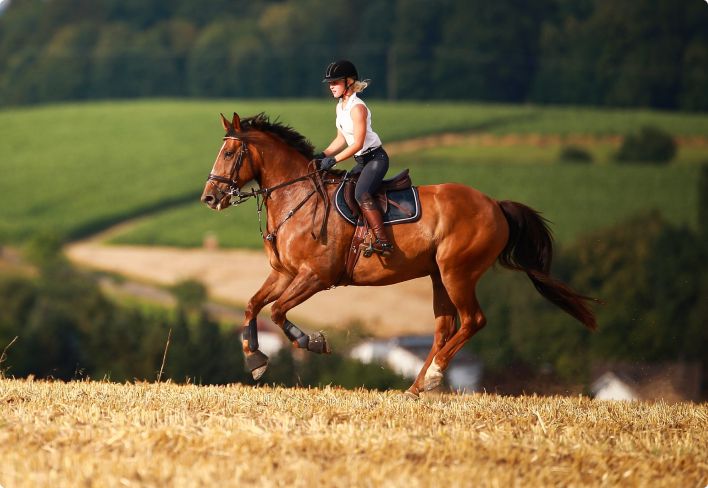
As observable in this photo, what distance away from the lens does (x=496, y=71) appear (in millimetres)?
93625

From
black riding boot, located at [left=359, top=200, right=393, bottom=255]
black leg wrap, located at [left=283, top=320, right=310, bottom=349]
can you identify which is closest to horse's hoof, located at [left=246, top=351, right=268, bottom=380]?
black leg wrap, located at [left=283, top=320, right=310, bottom=349]

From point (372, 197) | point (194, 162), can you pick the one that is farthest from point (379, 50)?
point (372, 197)

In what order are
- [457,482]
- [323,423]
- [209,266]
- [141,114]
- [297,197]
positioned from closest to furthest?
[457,482] < [323,423] < [297,197] < [209,266] < [141,114]

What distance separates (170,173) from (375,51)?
65.8 ft

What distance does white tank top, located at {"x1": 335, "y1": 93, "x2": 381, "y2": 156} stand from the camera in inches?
441

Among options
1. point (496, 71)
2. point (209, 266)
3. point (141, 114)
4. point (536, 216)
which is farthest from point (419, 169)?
point (536, 216)

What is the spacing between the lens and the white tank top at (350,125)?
11211mm

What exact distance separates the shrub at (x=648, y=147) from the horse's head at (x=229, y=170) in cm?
7317

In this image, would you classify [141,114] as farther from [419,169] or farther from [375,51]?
[419,169]

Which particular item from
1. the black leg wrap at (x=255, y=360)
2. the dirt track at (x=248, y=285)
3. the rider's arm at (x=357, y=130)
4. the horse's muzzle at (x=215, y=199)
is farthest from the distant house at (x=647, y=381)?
the dirt track at (x=248, y=285)

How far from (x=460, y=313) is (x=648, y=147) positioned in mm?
73850

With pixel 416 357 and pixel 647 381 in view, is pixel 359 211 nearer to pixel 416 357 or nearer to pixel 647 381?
pixel 647 381

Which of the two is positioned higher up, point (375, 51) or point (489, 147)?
point (375, 51)

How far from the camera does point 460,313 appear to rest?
11.5 meters
